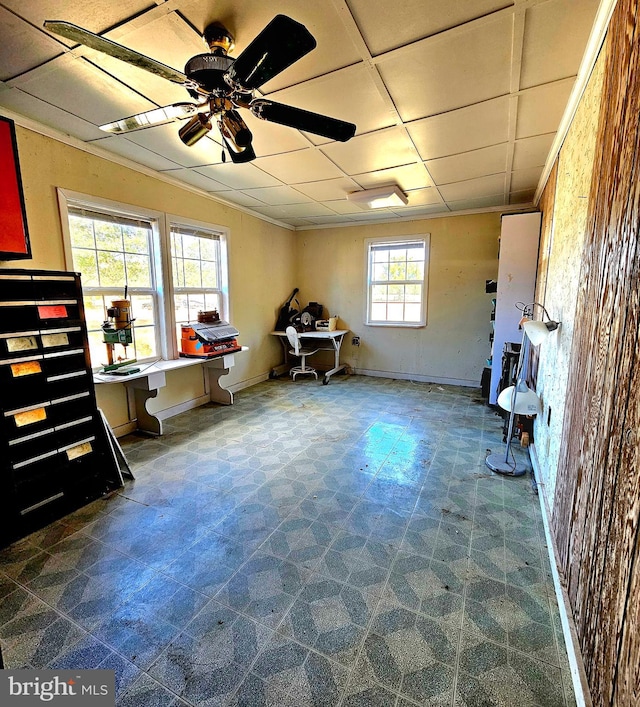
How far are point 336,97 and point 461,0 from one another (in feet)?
2.76

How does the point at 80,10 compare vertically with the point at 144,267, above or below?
above

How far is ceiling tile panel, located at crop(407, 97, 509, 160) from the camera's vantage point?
2.18 meters

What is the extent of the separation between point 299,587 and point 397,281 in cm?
467

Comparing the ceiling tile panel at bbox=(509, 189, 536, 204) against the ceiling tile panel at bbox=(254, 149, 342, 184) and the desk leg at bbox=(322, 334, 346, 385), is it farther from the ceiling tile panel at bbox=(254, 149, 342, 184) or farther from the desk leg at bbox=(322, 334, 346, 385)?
the desk leg at bbox=(322, 334, 346, 385)

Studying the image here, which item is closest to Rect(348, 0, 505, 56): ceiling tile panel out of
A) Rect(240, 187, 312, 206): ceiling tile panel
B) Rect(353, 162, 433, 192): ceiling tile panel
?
Rect(353, 162, 433, 192): ceiling tile panel

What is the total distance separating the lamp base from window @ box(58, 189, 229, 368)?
333 cm

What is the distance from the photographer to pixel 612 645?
0.99 metres

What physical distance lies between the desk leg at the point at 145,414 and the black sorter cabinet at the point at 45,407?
2.90ft

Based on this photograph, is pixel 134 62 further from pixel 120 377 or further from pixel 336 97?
pixel 120 377

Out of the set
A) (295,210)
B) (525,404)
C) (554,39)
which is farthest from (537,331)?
(295,210)

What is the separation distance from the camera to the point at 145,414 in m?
3.35

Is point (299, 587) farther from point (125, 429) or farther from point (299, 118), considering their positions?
point (125, 429)

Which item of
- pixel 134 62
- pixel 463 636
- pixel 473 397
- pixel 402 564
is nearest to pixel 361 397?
pixel 473 397

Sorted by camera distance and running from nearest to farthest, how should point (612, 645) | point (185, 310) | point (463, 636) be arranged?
point (612, 645) < point (463, 636) < point (185, 310)
